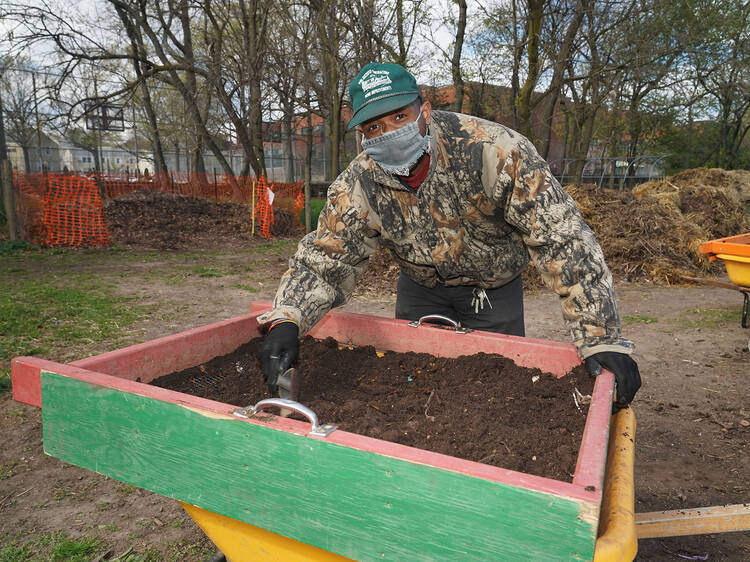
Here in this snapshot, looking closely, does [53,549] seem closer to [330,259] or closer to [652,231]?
[330,259]

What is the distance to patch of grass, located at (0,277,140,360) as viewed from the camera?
5048 mm

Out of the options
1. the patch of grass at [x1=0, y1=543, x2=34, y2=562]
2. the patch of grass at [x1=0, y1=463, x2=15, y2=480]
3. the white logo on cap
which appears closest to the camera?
the white logo on cap

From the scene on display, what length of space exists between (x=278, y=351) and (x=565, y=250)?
105 centimetres

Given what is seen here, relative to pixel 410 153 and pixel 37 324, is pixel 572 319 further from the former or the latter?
pixel 37 324

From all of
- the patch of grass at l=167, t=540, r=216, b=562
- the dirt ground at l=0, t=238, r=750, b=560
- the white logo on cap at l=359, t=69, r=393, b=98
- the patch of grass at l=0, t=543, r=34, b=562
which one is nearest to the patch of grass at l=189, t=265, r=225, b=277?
the dirt ground at l=0, t=238, r=750, b=560

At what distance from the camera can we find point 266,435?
122 centimetres

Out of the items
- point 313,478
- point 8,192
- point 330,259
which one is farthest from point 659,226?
point 8,192

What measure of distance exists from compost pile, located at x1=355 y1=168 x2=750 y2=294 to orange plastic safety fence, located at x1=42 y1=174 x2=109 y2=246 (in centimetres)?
678

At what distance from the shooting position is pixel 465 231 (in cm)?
228

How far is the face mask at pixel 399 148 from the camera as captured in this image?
210 centimetres

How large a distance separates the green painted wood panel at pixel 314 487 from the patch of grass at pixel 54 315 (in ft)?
12.7

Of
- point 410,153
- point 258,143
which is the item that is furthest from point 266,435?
point 258,143

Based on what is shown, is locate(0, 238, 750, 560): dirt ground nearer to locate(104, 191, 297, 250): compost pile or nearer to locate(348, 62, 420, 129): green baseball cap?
locate(348, 62, 420, 129): green baseball cap

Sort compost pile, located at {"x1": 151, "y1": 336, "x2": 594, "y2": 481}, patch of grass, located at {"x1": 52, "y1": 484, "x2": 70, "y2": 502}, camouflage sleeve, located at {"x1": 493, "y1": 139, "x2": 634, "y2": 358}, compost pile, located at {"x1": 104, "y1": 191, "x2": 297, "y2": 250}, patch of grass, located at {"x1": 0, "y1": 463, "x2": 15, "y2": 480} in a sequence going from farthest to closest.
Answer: compost pile, located at {"x1": 104, "y1": 191, "x2": 297, "y2": 250}
patch of grass, located at {"x1": 0, "y1": 463, "x2": 15, "y2": 480}
patch of grass, located at {"x1": 52, "y1": 484, "x2": 70, "y2": 502}
camouflage sleeve, located at {"x1": 493, "y1": 139, "x2": 634, "y2": 358}
compost pile, located at {"x1": 151, "y1": 336, "x2": 594, "y2": 481}
